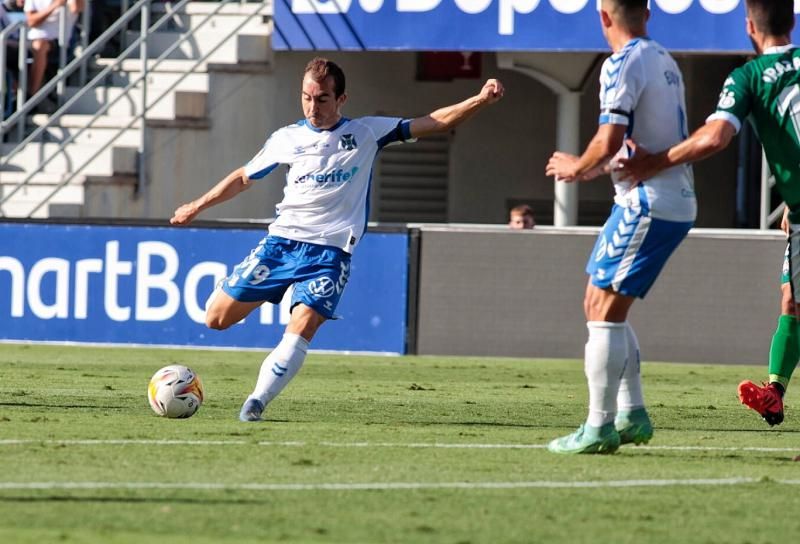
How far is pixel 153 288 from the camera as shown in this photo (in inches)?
677

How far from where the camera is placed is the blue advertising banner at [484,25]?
18.2 metres

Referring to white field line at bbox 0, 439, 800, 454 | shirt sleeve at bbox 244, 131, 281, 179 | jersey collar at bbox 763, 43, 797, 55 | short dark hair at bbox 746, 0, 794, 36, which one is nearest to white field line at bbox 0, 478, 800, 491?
white field line at bbox 0, 439, 800, 454

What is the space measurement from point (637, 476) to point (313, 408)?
365 centimetres

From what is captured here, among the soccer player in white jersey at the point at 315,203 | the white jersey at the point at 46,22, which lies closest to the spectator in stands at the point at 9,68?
the white jersey at the point at 46,22

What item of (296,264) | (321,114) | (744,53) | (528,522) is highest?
(744,53)

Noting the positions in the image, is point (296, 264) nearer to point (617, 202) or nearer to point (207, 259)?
point (617, 202)

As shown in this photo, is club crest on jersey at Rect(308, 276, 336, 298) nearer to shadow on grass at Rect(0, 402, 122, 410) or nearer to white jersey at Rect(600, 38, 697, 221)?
shadow on grass at Rect(0, 402, 122, 410)

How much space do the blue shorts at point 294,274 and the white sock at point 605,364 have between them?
2167mm

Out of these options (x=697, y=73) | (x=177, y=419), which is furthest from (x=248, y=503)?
(x=697, y=73)

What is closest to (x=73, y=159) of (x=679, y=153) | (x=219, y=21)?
(x=219, y=21)

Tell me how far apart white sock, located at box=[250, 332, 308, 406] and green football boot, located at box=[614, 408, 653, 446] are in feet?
6.70

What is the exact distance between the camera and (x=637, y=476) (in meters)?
7.05

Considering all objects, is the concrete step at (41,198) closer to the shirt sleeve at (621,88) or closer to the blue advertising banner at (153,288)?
the blue advertising banner at (153,288)

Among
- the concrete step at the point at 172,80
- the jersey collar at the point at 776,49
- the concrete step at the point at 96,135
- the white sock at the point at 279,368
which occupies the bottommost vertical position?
the white sock at the point at 279,368
